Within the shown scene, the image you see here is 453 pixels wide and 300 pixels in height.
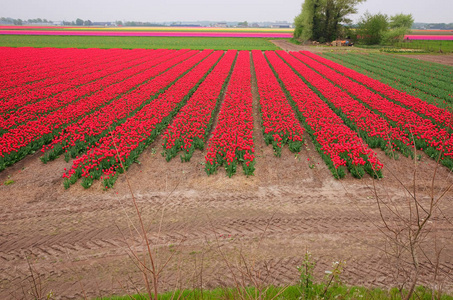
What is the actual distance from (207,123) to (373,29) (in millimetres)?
70889

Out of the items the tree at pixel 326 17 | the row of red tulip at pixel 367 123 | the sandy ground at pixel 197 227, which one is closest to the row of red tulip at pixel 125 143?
the sandy ground at pixel 197 227

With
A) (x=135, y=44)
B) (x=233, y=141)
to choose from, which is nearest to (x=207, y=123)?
(x=233, y=141)

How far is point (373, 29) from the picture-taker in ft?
219

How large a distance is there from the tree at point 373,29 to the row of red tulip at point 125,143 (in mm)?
66629

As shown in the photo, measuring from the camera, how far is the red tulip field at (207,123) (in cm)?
965

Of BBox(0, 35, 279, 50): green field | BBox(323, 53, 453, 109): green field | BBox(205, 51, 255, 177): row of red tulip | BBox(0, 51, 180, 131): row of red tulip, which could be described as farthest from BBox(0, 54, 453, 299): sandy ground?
BBox(0, 35, 279, 50): green field

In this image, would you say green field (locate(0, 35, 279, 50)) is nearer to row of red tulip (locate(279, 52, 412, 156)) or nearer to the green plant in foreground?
row of red tulip (locate(279, 52, 412, 156))

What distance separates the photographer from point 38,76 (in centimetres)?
2353

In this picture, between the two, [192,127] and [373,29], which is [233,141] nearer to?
[192,127]

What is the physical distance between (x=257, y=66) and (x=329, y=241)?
25039 mm

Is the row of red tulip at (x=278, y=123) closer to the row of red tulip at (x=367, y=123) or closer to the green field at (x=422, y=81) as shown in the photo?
the row of red tulip at (x=367, y=123)

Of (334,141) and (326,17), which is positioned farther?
(326,17)

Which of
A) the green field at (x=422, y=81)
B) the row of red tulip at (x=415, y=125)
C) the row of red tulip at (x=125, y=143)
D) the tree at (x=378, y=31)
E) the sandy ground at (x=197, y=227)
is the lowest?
the sandy ground at (x=197, y=227)

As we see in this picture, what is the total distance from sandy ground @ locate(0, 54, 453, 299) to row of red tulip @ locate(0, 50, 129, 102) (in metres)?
11.1
